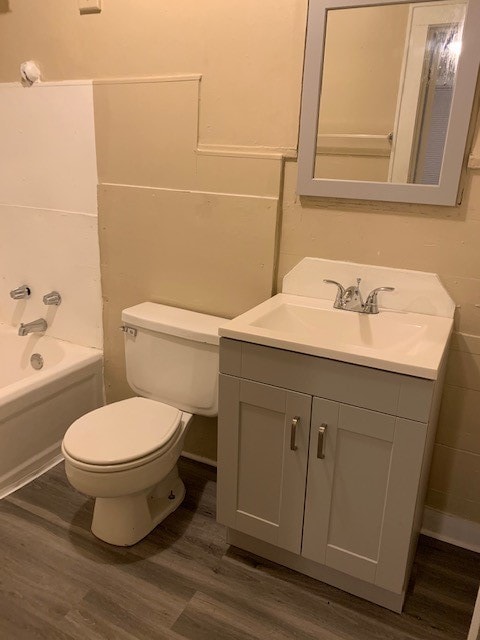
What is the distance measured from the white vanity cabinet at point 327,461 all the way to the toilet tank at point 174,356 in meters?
0.30

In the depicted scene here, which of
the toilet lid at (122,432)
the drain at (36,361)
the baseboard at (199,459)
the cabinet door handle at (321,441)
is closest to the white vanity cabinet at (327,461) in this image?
the cabinet door handle at (321,441)

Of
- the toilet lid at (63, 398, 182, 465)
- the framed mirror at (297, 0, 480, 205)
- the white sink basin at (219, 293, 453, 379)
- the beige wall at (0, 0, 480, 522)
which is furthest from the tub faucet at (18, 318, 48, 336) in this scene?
the framed mirror at (297, 0, 480, 205)

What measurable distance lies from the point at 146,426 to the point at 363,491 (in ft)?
2.56

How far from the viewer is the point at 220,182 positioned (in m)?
1.91

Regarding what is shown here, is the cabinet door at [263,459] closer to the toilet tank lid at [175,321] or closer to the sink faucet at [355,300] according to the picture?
the toilet tank lid at [175,321]

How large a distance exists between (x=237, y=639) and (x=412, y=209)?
1.45 m

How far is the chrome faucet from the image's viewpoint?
2488mm

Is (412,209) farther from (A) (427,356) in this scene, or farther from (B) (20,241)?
(B) (20,241)

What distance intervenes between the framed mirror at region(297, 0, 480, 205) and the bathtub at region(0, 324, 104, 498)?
1319mm

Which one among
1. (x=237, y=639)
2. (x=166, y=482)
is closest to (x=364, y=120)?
(x=166, y=482)

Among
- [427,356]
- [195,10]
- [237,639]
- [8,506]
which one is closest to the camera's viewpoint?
[427,356]

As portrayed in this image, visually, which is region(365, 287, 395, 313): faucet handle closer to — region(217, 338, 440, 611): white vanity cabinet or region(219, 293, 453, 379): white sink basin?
region(219, 293, 453, 379): white sink basin

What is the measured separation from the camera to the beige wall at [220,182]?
168cm

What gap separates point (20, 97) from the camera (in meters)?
2.24
